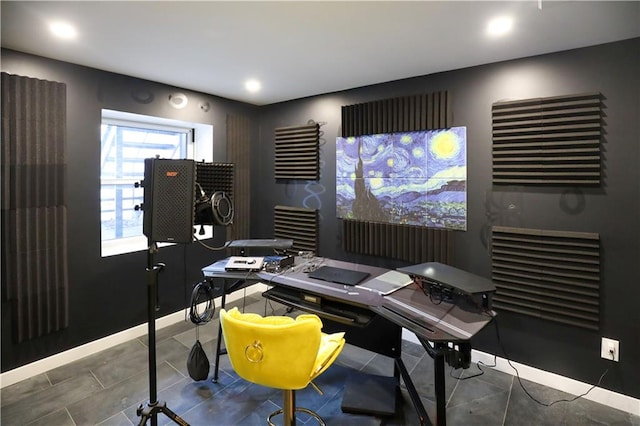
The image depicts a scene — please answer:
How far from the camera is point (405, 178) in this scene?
9.86ft

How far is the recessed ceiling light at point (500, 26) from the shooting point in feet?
6.22

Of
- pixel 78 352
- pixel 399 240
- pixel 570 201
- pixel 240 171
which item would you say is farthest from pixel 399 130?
pixel 78 352

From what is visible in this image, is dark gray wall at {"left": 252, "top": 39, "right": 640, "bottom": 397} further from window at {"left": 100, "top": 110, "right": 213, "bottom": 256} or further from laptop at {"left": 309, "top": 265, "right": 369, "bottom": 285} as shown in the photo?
window at {"left": 100, "top": 110, "right": 213, "bottom": 256}

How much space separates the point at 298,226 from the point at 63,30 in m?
2.59

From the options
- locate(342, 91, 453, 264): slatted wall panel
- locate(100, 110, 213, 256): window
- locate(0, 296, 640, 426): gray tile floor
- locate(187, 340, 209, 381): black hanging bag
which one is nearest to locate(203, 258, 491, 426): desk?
locate(0, 296, 640, 426): gray tile floor

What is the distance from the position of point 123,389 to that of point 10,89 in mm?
2250

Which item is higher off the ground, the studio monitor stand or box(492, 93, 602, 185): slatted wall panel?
box(492, 93, 602, 185): slatted wall panel

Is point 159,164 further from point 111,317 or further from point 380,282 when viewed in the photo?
point 111,317

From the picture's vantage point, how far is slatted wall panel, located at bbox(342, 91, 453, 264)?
2811mm

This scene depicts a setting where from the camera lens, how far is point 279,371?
1.39m

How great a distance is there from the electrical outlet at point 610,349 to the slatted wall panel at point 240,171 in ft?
11.4

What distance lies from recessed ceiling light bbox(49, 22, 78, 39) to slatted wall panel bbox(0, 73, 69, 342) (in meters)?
0.54

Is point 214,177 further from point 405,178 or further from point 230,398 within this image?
point 405,178

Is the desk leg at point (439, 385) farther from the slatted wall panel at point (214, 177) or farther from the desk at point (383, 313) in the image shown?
the slatted wall panel at point (214, 177)
